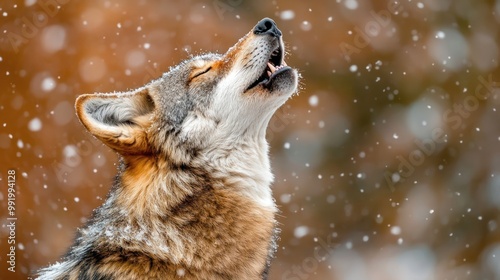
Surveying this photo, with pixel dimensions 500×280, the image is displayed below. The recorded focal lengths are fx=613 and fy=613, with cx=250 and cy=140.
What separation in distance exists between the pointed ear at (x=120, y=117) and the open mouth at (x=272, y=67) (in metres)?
0.62

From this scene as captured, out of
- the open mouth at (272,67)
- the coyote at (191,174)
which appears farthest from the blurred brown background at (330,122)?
the coyote at (191,174)

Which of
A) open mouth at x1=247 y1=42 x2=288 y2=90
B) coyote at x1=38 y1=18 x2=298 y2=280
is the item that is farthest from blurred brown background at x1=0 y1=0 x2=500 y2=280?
coyote at x1=38 y1=18 x2=298 y2=280

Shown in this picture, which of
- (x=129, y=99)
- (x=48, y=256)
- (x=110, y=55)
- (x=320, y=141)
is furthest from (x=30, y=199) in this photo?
(x=129, y=99)

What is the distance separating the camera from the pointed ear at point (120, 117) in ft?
10.2

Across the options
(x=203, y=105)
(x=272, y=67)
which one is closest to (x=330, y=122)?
(x=272, y=67)

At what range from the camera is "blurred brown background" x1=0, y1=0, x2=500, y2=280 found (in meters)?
7.42

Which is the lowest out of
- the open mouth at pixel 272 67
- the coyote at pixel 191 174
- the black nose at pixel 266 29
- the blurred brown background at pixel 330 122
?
the coyote at pixel 191 174

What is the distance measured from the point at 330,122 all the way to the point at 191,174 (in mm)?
5038

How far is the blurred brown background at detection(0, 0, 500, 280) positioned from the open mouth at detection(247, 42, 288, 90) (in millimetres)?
3895

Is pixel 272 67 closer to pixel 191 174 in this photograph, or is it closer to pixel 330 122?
pixel 191 174

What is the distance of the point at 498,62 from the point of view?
840cm

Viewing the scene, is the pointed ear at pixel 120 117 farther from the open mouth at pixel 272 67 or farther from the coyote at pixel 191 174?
the open mouth at pixel 272 67

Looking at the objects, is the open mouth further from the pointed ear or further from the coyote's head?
the pointed ear

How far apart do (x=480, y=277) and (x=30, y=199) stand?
580 cm
